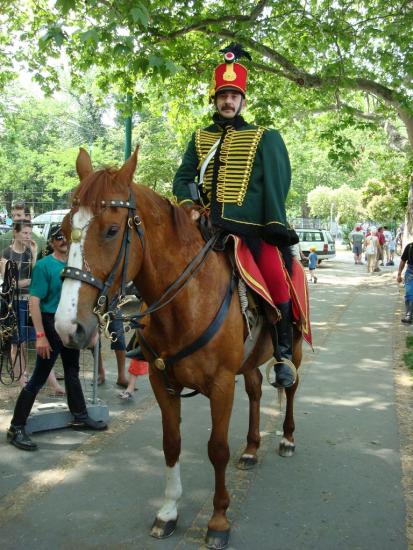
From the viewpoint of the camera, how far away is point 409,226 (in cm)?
1579

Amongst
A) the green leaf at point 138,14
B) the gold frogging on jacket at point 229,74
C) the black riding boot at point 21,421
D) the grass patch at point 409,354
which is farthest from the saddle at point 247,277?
the grass patch at point 409,354

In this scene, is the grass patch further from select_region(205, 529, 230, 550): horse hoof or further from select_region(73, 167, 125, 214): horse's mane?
select_region(73, 167, 125, 214): horse's mane

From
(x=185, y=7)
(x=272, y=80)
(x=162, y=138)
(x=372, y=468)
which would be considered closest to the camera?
(x=372, y=468)

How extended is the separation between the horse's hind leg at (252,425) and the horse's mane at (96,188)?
251 centimetres

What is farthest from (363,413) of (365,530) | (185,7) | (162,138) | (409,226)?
(162,138)

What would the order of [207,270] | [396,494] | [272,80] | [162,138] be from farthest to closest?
[162,138] → [272,80] → [396,494] → [207,270]

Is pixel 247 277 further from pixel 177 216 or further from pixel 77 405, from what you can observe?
pixel 77 405

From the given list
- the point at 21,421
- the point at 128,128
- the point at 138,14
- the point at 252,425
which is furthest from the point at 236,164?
the point at 128,128

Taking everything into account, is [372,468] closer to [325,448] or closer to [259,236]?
[325,448]

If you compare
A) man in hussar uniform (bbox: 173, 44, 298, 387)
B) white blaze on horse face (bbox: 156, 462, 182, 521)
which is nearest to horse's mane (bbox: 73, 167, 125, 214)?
man in hussar uniform (bbox: 173, 44, 298, 387)

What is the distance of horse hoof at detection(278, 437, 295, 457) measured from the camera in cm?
497

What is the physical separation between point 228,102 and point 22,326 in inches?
157

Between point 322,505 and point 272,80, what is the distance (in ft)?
44.5

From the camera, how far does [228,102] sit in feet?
12.8
